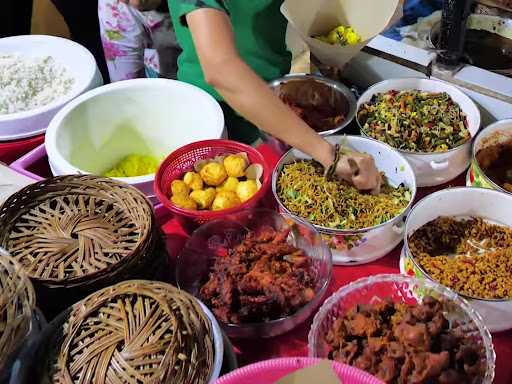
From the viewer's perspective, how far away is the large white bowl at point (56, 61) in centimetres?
166

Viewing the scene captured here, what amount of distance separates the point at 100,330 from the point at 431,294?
63cm

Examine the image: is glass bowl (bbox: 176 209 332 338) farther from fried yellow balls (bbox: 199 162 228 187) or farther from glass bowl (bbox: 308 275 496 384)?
fried yellow balls (bbox: 199 162 228 187)

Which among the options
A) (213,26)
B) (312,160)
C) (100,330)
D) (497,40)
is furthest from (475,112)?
(100,330)

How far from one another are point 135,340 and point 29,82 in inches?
49.5

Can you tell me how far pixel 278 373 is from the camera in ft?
2.94

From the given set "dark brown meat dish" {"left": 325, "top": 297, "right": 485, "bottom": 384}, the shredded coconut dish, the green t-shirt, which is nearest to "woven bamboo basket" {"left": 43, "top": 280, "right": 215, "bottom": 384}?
"dark brown meat dish" {"left": 325, "top": 297, "right": 485, "bottom": 384}

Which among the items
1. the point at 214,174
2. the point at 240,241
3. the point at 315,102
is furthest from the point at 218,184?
the point at 315,102

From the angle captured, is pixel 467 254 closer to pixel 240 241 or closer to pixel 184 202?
pixel 240 241

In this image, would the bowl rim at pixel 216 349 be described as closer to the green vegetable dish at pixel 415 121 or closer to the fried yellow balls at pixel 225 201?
the fried yellow balls at pixel 225 201

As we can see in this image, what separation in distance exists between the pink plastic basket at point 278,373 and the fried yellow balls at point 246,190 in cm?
52

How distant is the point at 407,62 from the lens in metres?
1.64

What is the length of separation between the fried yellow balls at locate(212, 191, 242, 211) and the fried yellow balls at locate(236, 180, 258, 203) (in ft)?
0.04

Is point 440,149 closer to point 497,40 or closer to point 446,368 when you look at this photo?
point 497,40

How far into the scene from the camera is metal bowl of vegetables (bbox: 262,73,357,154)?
1.53 metres
